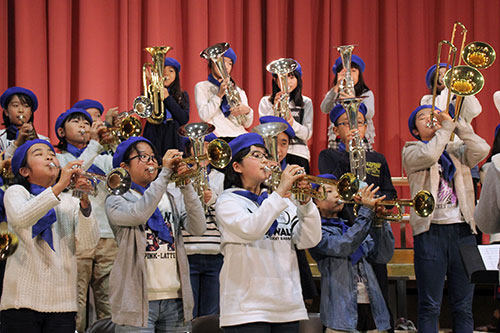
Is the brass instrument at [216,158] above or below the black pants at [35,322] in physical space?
above

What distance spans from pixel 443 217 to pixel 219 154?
2039mm

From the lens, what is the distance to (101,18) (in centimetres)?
793

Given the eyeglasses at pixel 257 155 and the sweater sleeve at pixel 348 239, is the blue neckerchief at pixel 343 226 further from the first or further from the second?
the eyeglasses at pixel 257 155

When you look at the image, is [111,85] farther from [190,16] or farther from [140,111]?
[140,111]

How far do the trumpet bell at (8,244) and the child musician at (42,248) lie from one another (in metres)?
0.03

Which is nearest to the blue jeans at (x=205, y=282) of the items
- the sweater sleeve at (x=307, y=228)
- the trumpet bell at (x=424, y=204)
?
the sweater sleeve at (x=307, y=228)

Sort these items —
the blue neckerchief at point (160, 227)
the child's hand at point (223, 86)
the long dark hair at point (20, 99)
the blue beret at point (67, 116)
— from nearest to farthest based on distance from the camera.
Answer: the blue neckerchief at point (160, 227) < the blue beret at point (67, 116) < the long dark hair at point (20, 99) < the child's hand at point (223, 86)

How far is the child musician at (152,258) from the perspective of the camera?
3867 millimetres

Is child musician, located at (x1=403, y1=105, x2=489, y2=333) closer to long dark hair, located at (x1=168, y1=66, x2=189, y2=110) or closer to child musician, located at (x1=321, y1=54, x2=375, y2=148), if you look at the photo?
child musician, located at (x1=321, y1=54, x2=375, y2=148)

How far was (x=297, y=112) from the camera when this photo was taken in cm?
657

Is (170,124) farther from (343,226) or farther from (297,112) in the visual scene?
(343,226)

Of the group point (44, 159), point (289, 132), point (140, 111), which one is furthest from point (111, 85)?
point (44, 159)

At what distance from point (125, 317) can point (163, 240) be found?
1.67ft

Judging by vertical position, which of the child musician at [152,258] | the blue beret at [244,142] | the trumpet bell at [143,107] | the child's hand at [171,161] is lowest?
the child musician at [152,258]
